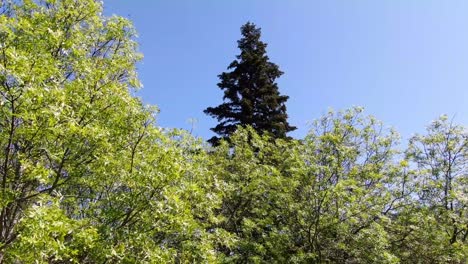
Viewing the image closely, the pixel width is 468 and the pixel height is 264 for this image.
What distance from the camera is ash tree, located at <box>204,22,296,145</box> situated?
23.1m

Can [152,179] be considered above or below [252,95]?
below

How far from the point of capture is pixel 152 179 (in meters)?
8.62

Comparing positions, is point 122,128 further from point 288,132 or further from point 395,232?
point 288,132

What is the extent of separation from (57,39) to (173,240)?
5837 mm

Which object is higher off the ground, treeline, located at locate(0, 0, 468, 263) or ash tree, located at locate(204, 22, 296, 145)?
ash tree, located at locate(204, 22, 296, 145)

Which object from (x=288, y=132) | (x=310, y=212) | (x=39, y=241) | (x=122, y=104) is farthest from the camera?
(x=288, y=132)

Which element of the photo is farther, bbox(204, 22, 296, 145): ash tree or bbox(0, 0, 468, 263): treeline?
bbox(204, 22, 296, 145): ash tree

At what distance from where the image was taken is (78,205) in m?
11.0

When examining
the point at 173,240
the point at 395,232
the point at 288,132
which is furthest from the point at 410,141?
the point at 173,240

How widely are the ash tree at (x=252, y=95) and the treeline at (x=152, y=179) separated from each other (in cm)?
453

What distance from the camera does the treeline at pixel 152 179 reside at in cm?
775

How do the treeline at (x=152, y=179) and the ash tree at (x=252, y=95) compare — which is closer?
the treeline at (x=152, y=179)

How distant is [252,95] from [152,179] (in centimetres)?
1605

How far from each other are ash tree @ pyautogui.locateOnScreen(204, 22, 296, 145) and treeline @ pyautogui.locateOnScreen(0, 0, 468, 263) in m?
4.53
